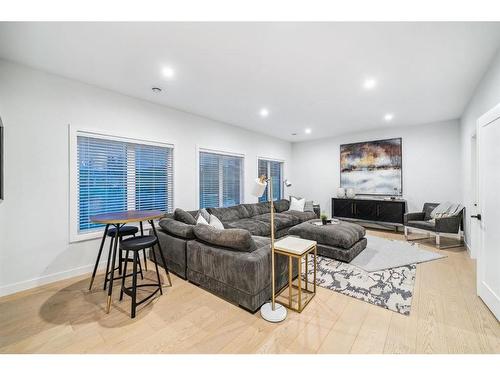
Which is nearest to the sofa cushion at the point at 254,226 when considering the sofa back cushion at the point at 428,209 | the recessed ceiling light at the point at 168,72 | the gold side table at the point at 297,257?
the gold side table at the point at 297,257

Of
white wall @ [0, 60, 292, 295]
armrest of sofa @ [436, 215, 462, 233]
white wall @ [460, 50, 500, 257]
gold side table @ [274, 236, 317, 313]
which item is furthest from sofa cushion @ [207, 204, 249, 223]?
white wall @ [460, 50, 500, 257]

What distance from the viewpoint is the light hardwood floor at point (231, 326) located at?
156cm

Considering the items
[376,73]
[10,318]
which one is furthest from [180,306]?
[376,73]

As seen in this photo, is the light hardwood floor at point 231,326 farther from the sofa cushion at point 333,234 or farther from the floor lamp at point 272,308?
the sofa cushion at point 333,234

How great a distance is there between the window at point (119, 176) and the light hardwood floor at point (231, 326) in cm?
120

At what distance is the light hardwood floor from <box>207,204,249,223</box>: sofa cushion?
1.91 meters

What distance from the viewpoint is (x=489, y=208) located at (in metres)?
2.01

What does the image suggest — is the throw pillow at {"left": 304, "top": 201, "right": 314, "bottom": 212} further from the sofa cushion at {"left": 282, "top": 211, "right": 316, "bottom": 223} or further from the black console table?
the black console table

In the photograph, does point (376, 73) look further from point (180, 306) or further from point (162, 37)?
point (180, 306)

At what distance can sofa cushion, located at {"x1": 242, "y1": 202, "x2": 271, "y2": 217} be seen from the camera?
16.2 feet

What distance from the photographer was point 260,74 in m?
2.64

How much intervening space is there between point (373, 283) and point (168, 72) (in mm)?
3740

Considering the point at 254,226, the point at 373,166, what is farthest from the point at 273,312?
the point at 373,166

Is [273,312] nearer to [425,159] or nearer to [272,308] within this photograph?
[272,308]
